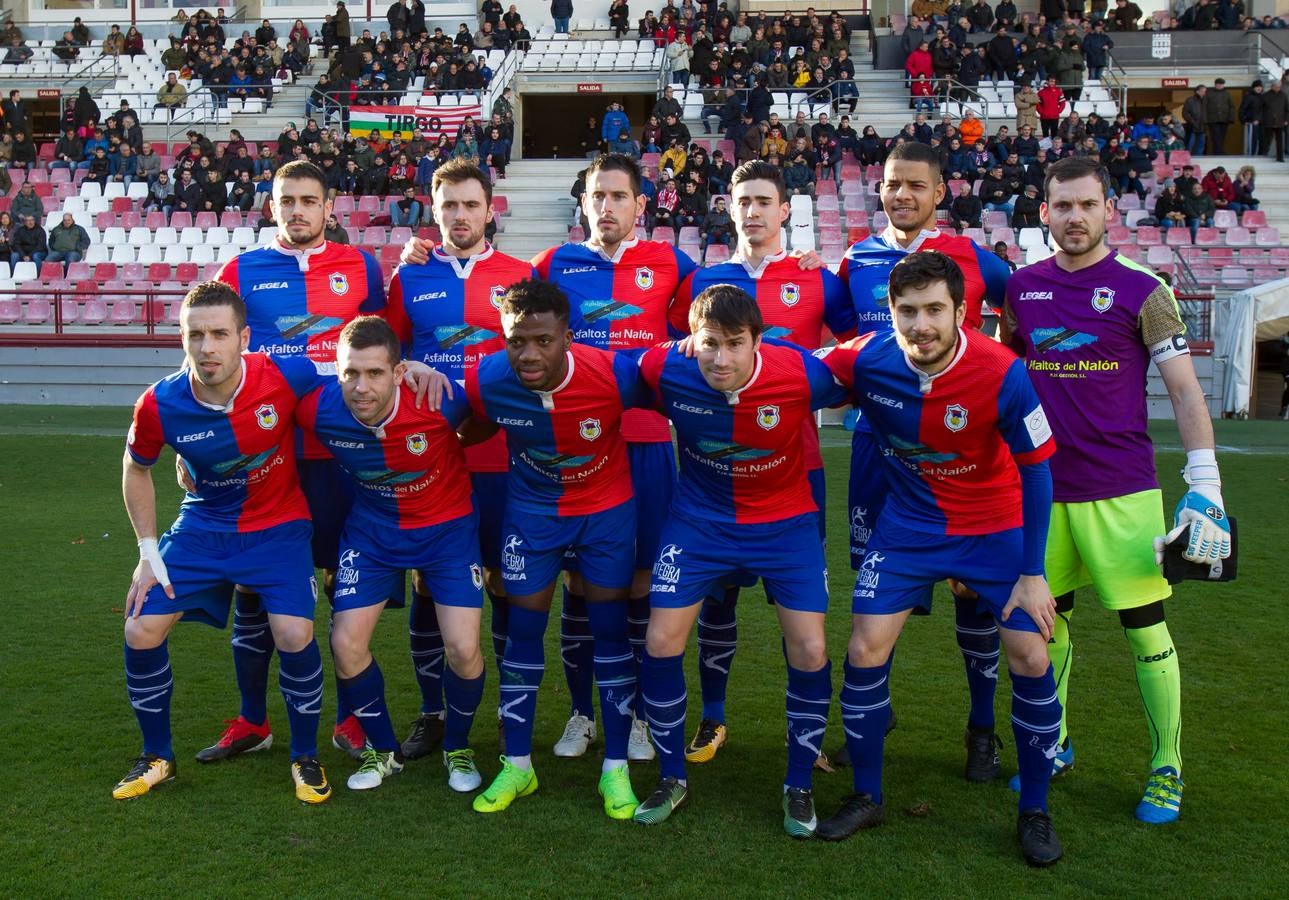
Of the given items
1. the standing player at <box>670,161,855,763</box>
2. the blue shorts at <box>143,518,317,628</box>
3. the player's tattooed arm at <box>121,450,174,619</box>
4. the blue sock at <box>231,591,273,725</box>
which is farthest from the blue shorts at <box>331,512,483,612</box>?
the standing player at <box>670,161,855,763</box>

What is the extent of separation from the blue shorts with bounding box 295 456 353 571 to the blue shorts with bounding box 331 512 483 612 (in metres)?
0.42

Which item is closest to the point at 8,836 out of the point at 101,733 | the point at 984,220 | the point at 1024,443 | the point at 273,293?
the point at 101,733

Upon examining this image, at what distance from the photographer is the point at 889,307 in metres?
4.52

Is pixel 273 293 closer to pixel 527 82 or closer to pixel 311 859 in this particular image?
pixel 311 859

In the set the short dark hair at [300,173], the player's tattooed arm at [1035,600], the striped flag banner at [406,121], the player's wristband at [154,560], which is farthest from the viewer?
the striped flag banner at [406,121]

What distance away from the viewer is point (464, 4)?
95.2 feet

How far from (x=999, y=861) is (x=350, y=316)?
123 inches

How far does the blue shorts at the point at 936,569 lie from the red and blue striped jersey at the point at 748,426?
1.23 ft

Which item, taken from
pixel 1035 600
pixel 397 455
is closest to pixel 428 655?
pixel 397 455

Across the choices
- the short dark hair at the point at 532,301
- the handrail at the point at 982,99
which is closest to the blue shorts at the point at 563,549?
the short dark hair at the point at 532,301

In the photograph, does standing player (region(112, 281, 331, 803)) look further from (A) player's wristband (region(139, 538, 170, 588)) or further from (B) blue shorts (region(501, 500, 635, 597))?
(B) blue shorts (region(501, 500, 635, 597))

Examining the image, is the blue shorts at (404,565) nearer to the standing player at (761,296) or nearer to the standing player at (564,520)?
the standing player at (564,520)

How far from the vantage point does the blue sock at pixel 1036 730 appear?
395 centimetres

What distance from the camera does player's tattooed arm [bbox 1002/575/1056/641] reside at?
3.83 m
